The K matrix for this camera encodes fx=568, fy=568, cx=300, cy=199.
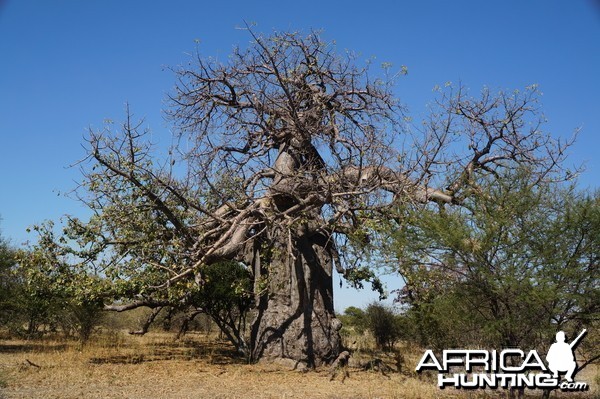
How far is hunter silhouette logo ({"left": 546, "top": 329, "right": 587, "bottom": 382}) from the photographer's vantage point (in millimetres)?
7461

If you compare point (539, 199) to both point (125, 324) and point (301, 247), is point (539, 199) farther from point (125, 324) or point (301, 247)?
point (125, 324)

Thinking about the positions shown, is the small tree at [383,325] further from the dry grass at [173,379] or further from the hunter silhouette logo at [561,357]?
the hunter silhouette logo at [561,357]

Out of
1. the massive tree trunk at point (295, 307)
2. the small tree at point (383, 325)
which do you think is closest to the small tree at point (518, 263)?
the massive tree trunk at point (295, 307)

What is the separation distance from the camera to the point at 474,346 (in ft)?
30.3

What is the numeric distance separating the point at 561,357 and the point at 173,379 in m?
6.13

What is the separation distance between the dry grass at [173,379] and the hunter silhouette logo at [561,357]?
1354 mm

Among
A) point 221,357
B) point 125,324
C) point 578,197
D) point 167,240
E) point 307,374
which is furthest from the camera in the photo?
point 125,324

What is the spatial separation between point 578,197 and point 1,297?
14524 mm

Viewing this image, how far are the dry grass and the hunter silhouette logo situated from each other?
1354mm

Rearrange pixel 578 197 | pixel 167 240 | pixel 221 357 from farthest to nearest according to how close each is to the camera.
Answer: pixel 221 357
pixel 167 240
pixel 578 197

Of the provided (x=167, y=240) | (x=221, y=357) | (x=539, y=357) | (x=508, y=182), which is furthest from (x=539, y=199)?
(x=221, y=357)

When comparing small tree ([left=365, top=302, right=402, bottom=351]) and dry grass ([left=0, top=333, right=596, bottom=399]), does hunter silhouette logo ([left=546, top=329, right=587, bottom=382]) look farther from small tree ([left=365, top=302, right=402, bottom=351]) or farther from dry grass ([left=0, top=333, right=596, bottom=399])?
small tree ([left=365, top=302, right=402, bottom=351])

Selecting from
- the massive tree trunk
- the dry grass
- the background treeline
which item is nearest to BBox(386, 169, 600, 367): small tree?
the background treeline

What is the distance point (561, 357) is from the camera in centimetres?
758
